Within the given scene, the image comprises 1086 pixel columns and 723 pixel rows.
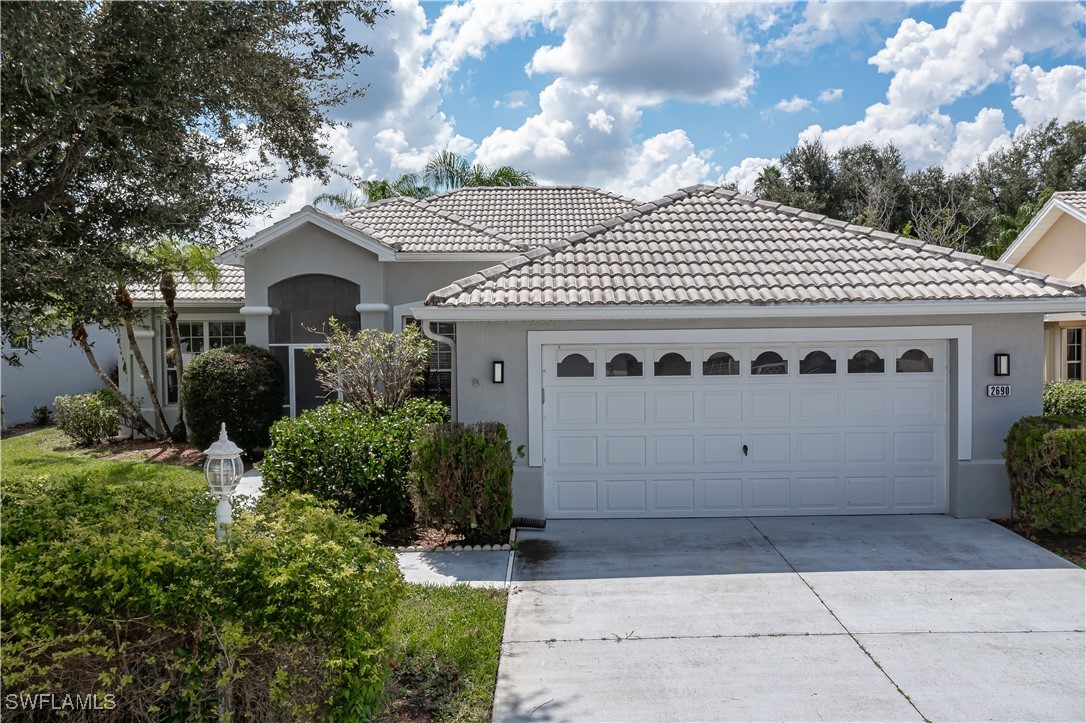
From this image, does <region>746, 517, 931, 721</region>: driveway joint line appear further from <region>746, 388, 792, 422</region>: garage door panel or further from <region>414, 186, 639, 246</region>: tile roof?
<region>414, 186, 639, 246</region>: tile roof

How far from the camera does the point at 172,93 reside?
21.6ft

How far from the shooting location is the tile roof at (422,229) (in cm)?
1631

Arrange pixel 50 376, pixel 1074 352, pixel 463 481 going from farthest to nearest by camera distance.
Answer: pixel 50 376
pixel 1074 352
pixel 463 481

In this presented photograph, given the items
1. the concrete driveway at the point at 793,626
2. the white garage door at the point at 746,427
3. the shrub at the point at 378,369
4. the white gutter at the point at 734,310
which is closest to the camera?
the concrete driveway at the point at 793,626

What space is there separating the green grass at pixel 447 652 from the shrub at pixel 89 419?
1343 centimetres

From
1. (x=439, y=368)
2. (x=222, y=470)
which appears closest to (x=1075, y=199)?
(x=439, y=368)

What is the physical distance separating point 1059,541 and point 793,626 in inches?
187

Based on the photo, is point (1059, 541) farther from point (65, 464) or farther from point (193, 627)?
point (65, 464)

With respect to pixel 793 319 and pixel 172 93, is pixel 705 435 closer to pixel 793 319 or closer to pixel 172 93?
pixel 793 319

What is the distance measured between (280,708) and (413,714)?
3.89 ft

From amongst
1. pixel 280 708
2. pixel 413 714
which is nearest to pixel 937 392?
pixel 413 714

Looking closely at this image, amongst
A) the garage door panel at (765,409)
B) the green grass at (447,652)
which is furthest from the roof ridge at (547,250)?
the green grass at (447,652)

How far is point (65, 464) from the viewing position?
14.9 meters

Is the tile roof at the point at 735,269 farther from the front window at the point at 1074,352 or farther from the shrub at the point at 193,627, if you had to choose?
the front window at the point at 1074,352
